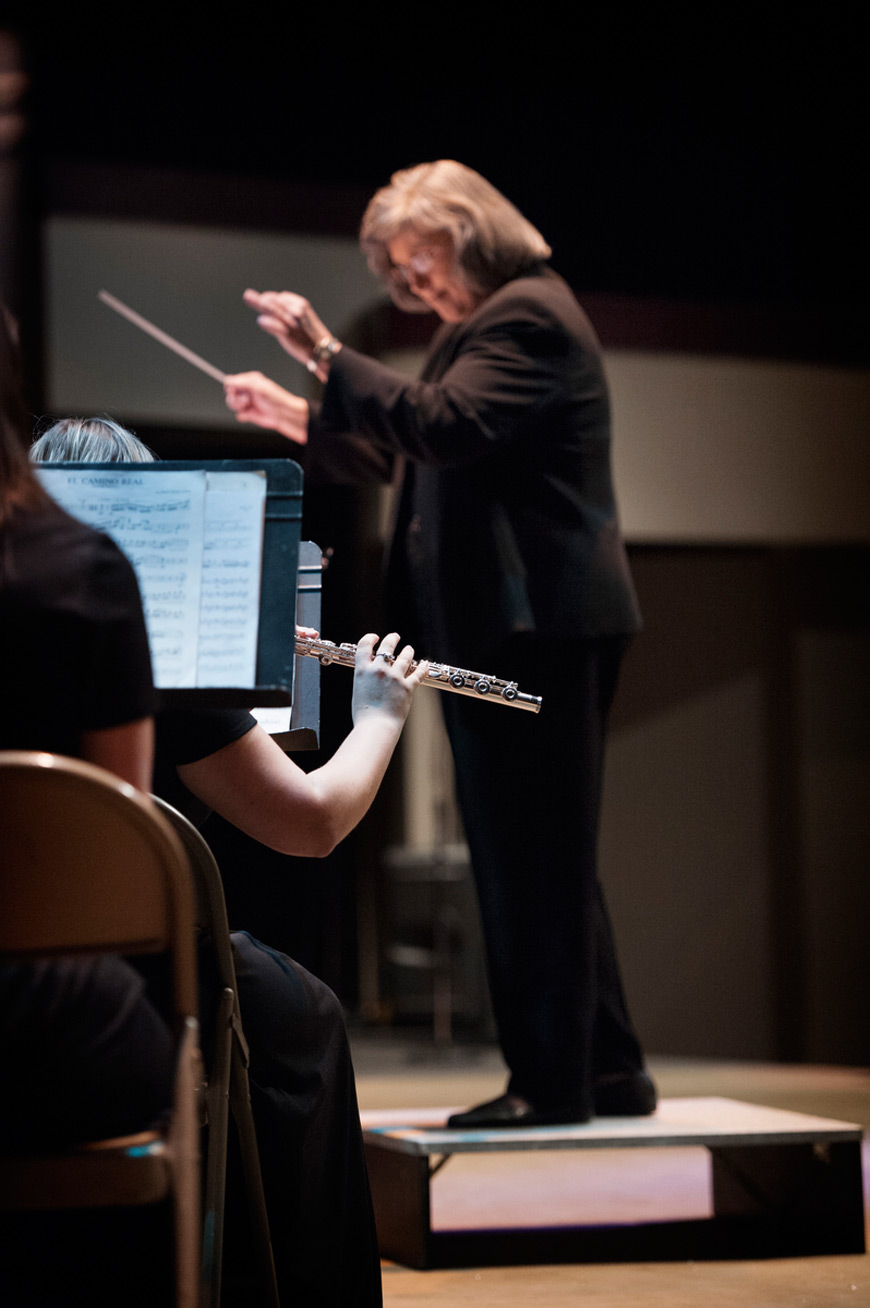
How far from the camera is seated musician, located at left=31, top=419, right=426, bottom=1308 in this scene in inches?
56.6

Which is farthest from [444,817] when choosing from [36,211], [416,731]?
[36,211]

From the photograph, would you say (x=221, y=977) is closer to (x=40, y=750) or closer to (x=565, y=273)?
(x=40, y=750)

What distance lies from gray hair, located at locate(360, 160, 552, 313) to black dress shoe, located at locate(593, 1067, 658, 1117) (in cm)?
128

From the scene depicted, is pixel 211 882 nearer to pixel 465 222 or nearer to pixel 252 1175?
pixel 252 1175

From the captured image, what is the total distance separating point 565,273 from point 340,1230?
314 centimetres

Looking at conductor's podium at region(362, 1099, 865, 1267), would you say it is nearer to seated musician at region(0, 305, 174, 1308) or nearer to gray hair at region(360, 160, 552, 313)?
seated musician at region(0, 305, 174, 1308)

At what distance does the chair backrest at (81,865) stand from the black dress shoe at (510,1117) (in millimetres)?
1332

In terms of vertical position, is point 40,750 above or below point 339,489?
→ below

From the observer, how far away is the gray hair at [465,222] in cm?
244

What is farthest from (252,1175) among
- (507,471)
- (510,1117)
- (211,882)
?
(507,471)

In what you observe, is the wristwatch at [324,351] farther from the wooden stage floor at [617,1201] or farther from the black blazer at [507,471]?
the wooden stage floor at [617,1201]

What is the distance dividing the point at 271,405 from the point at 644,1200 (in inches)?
60.1

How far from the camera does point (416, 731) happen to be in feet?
18.7

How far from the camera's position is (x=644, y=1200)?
262 cm
